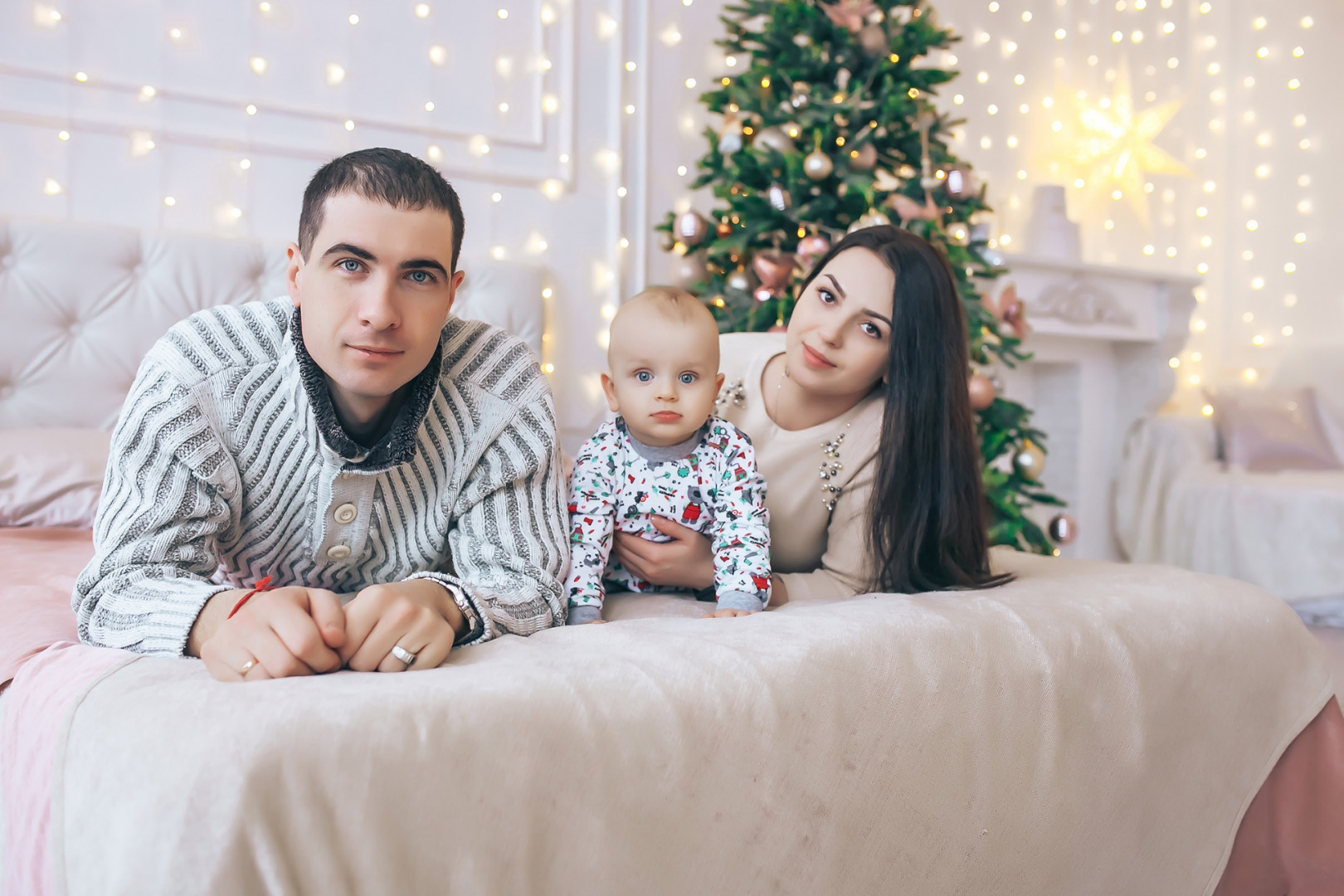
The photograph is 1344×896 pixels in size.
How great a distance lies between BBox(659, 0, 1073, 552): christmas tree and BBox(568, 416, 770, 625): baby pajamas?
1.27 metres

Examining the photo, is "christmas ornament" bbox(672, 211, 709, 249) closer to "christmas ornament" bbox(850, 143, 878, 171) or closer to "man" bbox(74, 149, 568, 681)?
"christmas ornament" bbox(850, 143, 878, 171)

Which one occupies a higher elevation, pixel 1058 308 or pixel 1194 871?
pixel 1058 308

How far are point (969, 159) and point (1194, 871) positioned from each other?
121 inches

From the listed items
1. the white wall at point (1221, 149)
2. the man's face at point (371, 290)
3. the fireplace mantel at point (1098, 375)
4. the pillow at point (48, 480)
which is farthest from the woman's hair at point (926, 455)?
the white wall at point (1221, 149)

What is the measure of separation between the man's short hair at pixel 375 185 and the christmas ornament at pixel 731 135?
1.79 metres

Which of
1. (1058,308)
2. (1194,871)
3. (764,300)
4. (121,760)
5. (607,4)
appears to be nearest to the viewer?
(121,760)

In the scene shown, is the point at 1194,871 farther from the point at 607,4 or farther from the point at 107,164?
the point at 607,4

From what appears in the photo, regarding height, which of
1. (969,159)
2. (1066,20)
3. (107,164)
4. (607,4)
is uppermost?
(1066,20)

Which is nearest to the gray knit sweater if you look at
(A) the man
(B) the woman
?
(A) the man

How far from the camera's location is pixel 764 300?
251cm

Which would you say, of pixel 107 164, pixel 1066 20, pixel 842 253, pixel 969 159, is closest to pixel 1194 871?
pixel 842 253

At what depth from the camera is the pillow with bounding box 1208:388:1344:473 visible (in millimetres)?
3326

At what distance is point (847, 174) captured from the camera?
245 cm

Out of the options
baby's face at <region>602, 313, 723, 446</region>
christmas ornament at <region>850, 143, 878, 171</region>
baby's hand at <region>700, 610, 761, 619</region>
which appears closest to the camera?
baby's hand at <region>700, 610, 761, 619</region>
